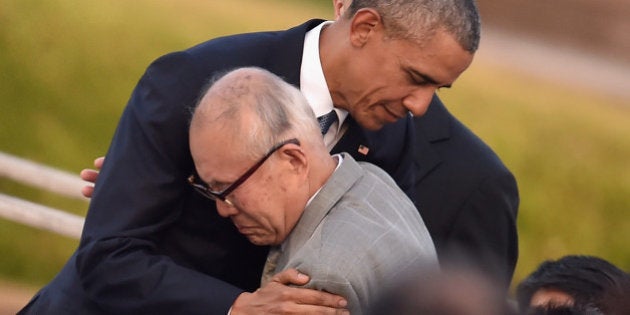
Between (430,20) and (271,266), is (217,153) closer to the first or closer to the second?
(271,266)

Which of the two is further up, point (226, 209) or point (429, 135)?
point (226, 209)

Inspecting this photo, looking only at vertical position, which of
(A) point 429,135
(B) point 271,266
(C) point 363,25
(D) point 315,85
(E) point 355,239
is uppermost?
(C) point 363,25

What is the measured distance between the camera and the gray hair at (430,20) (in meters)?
2.52

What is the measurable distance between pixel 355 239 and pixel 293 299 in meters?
0.15

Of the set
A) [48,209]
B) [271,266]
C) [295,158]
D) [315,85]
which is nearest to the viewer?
[295,158]

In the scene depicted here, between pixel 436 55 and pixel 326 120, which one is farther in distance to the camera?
pixel 326 120

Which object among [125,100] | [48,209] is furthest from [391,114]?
[125,100]

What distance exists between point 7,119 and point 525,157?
2.53 m

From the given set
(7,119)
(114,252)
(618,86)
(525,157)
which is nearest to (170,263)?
(114,252)

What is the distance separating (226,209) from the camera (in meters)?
2.34

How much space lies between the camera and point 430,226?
3.58 m

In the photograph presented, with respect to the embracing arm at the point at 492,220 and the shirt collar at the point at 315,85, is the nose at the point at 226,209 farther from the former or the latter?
the embracing arm at the point at 492,220

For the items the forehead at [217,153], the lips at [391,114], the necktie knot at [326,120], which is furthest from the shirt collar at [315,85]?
the forehead at [217,153]

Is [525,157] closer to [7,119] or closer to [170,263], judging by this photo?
[7,119]
